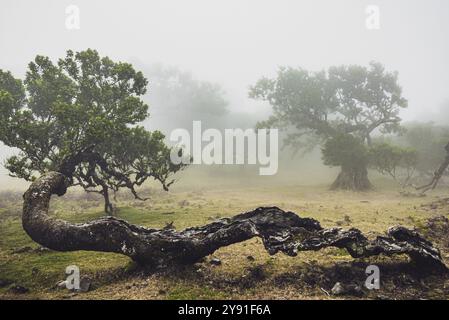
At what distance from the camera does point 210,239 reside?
12.2 meters

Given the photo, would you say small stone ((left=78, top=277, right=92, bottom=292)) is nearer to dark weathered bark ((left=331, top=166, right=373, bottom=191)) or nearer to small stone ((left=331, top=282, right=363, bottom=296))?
small stone ((left=331, top=282, right=363, bottom=296))

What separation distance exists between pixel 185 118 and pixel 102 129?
88687 millimetres

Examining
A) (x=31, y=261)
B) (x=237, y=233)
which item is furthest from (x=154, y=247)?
(x=31, y=261)

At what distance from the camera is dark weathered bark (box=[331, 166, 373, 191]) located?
44.8 meters

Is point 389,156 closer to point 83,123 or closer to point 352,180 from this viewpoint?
point 352,180

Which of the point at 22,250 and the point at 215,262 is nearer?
the point at 215,262

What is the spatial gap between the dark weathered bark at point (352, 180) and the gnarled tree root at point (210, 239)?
112 feet

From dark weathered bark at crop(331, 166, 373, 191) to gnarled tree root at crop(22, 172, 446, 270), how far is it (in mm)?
34176

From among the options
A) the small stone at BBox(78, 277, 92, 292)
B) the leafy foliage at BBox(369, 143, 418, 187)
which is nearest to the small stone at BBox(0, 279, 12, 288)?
the small stone at BBox(78, 277, 92, 292)

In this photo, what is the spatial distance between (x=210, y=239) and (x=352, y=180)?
1473 inches

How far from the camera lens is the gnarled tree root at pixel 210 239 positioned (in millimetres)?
11664

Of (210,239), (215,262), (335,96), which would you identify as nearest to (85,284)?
(210,239)

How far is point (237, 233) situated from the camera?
12.4m
